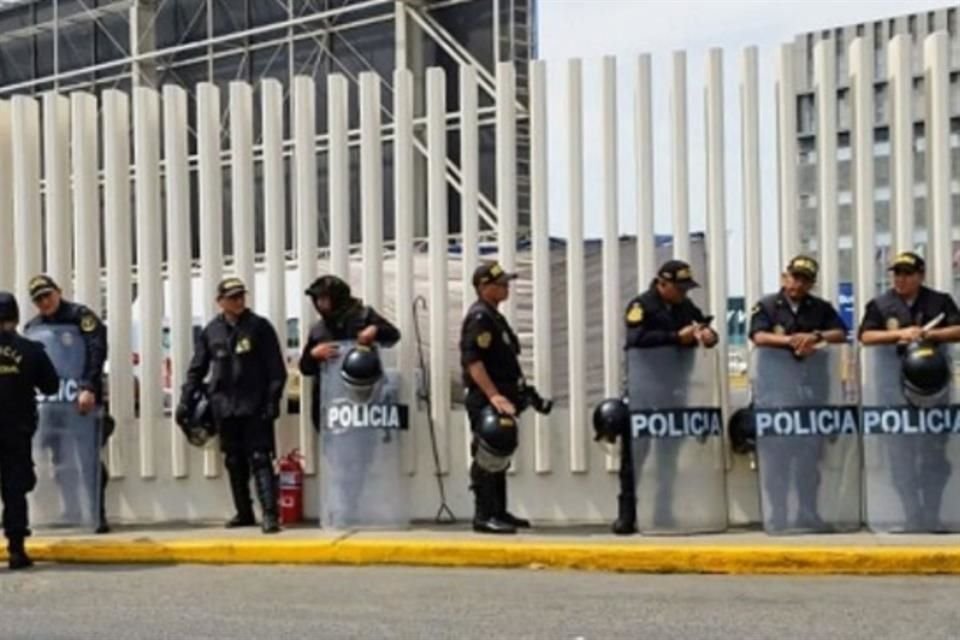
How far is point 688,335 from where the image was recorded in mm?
9602

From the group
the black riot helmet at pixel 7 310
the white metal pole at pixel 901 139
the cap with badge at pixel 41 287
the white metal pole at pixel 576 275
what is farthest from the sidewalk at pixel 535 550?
the white metal pole at pixel 901 139

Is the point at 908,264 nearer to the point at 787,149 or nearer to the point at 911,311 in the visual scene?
the point at 911,311

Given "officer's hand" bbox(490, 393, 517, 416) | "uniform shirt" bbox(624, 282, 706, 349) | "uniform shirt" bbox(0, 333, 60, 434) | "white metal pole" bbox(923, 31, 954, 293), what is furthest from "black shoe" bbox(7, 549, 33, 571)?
"white metal pole" bbox(923, 31, 954, 293)

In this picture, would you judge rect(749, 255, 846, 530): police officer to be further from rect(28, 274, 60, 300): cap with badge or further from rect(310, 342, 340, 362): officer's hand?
rect(28, 274, 60, 300): cap with badge

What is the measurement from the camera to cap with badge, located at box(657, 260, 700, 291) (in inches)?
374

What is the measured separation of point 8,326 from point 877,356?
18.5 ft

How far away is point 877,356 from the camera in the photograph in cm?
957

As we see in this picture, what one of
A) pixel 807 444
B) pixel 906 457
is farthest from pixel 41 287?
pixel 906 457

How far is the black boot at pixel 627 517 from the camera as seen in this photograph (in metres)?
9.80

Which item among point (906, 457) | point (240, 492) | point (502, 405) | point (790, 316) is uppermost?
Result: point (790, 316)

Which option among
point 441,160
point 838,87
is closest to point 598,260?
point 441,160

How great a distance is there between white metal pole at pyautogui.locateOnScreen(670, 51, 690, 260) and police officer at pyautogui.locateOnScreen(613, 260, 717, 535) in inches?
22.7

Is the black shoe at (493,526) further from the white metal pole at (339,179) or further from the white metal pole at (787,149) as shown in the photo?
the white metal pole at (787,149)

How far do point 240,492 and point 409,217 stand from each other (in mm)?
2320
